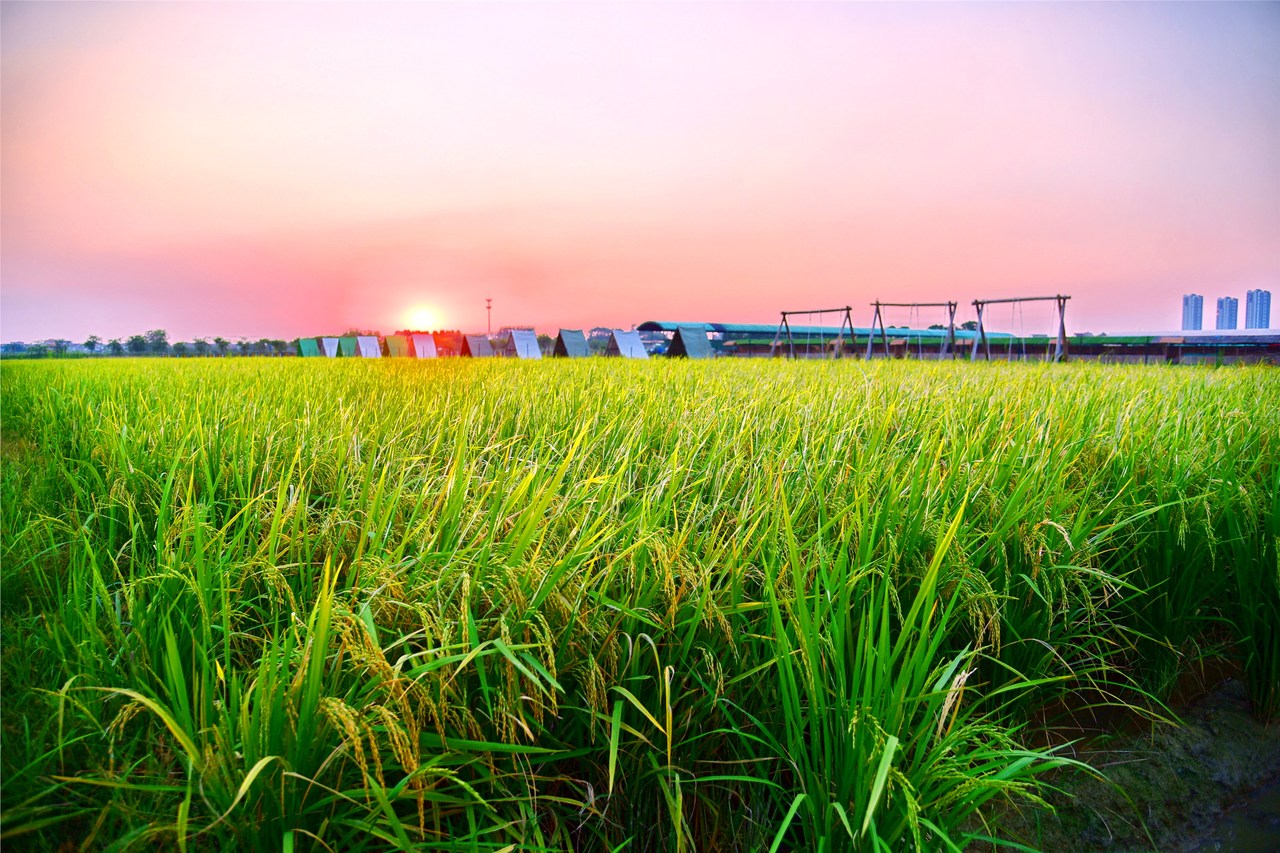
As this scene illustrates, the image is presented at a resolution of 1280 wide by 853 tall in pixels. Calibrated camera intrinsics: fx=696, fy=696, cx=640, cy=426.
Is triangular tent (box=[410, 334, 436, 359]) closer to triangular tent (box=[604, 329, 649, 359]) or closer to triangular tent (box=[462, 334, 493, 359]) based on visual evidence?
triangular tent (box=[462, 334, 493, 359])

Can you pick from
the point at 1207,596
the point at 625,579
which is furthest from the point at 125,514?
the point at 1207,596

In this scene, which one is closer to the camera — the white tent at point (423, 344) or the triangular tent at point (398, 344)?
the white tent at point (423, 344)

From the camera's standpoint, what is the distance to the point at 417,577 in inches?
46.6

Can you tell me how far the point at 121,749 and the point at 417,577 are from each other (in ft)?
1.45

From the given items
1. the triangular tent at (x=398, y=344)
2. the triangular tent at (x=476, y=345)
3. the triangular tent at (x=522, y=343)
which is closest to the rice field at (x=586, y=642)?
the triangular tent at (x=522, y=343)

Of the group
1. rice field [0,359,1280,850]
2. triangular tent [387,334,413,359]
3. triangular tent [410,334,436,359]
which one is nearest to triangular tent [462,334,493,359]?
triangular tent [410,334,436,359]

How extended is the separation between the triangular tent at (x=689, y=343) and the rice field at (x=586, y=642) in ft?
44.4

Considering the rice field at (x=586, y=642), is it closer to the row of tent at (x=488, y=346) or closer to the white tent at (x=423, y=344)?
→ the row of tent at (x=488, y=346)

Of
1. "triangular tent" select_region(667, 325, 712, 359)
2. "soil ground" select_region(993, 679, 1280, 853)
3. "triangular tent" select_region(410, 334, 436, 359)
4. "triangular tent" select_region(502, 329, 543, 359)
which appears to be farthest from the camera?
"triangular tent" select_region(410, 334, 436, 359)

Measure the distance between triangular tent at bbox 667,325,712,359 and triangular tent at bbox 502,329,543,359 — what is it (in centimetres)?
431

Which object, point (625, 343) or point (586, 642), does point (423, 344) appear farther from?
point (586, 642)

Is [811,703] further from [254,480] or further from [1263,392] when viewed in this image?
[1263,392]

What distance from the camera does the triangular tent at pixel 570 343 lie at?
1722 cm

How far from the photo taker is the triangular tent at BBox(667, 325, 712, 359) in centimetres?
1598
